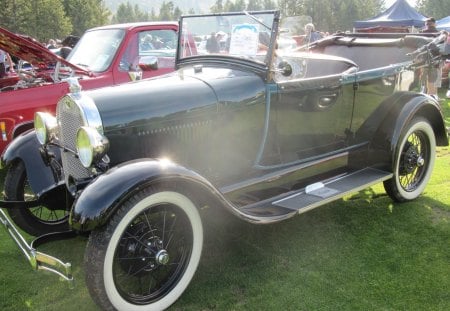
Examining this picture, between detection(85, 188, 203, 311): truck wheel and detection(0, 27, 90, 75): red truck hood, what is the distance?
3.42 meters

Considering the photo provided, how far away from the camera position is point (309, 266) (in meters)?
3.24

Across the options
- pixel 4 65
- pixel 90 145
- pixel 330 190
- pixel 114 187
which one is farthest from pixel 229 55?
pixel 4 65

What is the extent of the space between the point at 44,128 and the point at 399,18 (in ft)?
63.6

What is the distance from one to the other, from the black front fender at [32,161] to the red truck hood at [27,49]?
1982 millimetres

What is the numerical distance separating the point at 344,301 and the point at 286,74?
170 centimetres

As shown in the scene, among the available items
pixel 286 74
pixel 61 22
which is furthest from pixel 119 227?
pixel 61 22

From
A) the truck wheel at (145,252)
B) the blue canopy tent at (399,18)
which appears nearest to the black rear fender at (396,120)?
the truck wheel at (145,252)

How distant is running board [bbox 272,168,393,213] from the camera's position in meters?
3.32

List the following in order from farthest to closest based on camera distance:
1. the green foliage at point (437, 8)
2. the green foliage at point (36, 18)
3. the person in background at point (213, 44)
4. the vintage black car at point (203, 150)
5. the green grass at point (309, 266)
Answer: the green foliage at point (437, 8) → the green foliage at point (36, 18) → the person in background at point (213, 44) → the green grass at point (309, 266) → the vintage black car at point (203, 150)

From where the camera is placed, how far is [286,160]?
3670 millimetres

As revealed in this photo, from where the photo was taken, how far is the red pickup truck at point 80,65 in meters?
4.96

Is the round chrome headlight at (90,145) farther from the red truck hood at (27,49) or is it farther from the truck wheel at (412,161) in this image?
the red truck hood at (27,49)

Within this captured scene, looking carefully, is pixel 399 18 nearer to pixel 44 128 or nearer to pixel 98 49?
pixel 98 49

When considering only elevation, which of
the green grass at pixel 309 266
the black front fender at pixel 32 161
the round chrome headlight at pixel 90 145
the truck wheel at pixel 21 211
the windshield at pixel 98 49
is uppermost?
the windshield at pixel 98 49
